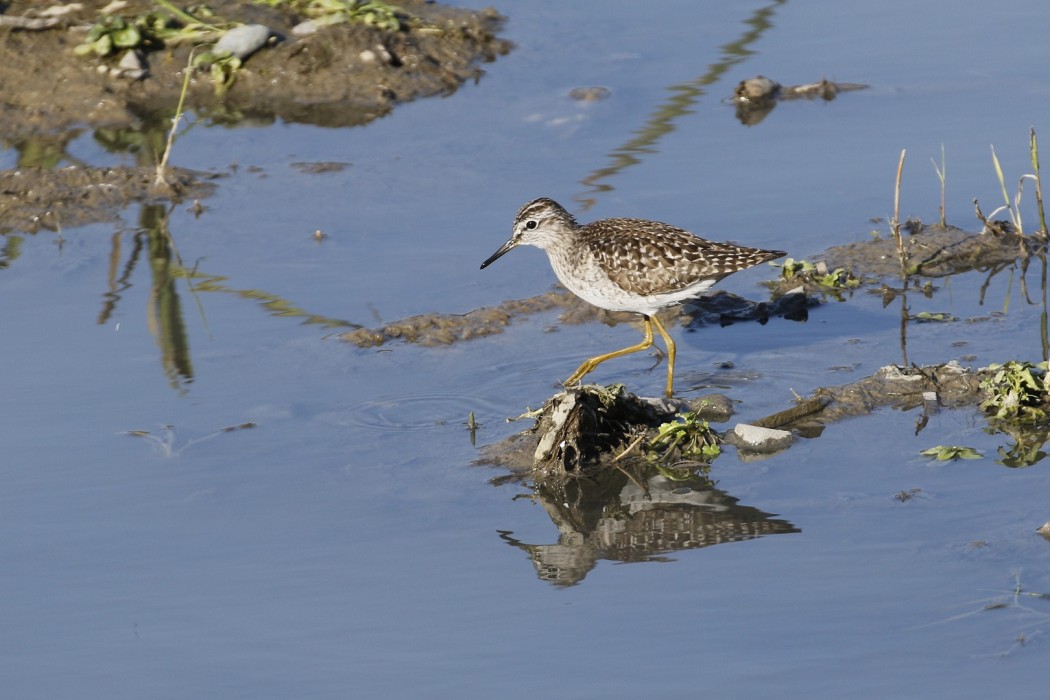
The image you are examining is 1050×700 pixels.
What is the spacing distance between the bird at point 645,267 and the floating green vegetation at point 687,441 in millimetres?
977

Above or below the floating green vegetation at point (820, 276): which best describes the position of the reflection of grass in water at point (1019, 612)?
above

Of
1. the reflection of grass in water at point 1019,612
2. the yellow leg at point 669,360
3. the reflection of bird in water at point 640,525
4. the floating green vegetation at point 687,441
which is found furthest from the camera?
the yellow leg at point 669,360

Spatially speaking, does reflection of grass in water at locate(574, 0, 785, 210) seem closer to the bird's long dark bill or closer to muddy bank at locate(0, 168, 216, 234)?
the bird's long dark bill

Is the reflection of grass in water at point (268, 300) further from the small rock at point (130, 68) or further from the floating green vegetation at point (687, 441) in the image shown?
the small rock at point (130, 68)

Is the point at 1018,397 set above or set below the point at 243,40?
below

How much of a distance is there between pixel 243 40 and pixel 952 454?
8.11m

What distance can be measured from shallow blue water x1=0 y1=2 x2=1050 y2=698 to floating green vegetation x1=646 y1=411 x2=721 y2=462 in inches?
4.1

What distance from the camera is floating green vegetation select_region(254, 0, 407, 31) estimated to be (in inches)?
539

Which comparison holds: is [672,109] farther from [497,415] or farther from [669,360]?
[497,415]

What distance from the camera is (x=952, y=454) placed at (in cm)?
760

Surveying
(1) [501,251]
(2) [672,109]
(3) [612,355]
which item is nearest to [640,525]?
(3) [612,355]

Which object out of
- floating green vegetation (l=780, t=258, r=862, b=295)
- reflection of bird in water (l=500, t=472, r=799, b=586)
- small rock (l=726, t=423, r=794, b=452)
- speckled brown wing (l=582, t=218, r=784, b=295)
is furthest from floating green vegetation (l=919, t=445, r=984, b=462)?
floating green vegetation (l=780, t=258, r=862, b=295)

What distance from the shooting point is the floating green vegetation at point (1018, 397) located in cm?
795

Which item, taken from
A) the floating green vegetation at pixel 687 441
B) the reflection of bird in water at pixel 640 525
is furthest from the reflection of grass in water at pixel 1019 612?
the floating green vegetation at pixel 687 441
